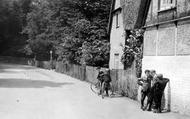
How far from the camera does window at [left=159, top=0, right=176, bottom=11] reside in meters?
15.7

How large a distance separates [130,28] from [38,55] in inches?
2056

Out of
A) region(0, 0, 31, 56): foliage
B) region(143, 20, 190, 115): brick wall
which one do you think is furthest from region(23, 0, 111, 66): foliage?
region(0, 0, 31, 56): foliage

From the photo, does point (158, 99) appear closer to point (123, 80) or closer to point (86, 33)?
point (123, 80)

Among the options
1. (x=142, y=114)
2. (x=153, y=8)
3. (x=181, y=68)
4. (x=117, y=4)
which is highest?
(x=117, y=4)

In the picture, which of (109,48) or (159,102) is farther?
(109,48)

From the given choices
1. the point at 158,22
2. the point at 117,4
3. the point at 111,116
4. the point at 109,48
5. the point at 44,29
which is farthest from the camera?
the point at 44,29

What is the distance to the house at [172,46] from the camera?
46.0 feet

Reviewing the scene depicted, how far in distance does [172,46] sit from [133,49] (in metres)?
11.0

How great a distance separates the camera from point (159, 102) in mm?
14609

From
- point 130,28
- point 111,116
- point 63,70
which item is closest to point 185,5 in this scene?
point 111,116

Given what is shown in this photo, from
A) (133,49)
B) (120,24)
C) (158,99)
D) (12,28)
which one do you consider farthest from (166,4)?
(12,28)

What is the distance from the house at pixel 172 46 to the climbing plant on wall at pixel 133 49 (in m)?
4.85

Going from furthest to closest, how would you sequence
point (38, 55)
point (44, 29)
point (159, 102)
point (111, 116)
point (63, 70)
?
point (38, 55)
point (44, 29)
point (63, 70)
point (159, 102)
point (111, 116)

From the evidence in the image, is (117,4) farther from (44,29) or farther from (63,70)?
(44,29)
